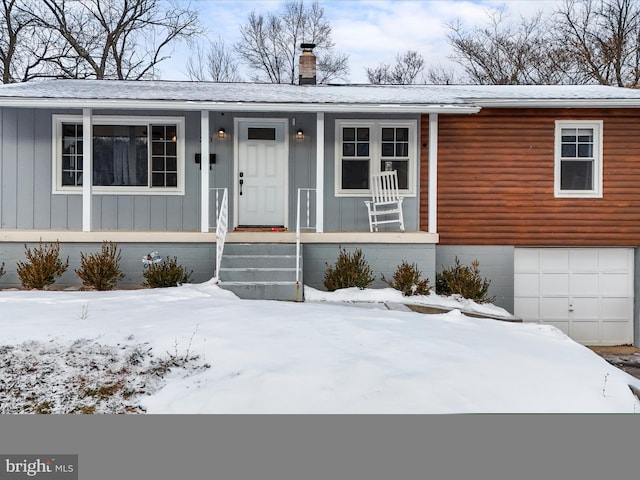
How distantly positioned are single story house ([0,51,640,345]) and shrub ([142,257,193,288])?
1.06 metres

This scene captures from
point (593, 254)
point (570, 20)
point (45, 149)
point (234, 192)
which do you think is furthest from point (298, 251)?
point (570, 20)

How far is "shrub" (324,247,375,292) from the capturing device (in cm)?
784

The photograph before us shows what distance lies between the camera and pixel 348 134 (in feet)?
30.5

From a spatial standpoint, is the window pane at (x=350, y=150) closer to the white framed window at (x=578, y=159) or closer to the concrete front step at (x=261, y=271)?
the concrete front step at (x=261, y=271)

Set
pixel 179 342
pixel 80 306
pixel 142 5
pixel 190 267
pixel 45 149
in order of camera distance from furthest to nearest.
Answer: pixel 142 5, pixel 45 149, pixel 190 267, pixel 80 306, pixel 179 342

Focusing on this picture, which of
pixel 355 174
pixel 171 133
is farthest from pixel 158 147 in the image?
pixel 355 174

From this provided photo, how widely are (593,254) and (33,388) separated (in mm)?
8795

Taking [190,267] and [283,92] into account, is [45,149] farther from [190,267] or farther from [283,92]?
[283,92]

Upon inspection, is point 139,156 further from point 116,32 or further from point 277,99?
point 116,32

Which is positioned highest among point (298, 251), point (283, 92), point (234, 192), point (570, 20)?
point (570, 20)

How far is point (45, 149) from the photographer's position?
8906 mm

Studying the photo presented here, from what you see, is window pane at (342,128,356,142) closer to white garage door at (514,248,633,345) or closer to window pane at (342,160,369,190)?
window pane at (342,160,369,190)

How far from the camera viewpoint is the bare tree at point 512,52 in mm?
20984

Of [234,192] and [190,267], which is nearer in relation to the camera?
[190,267]
